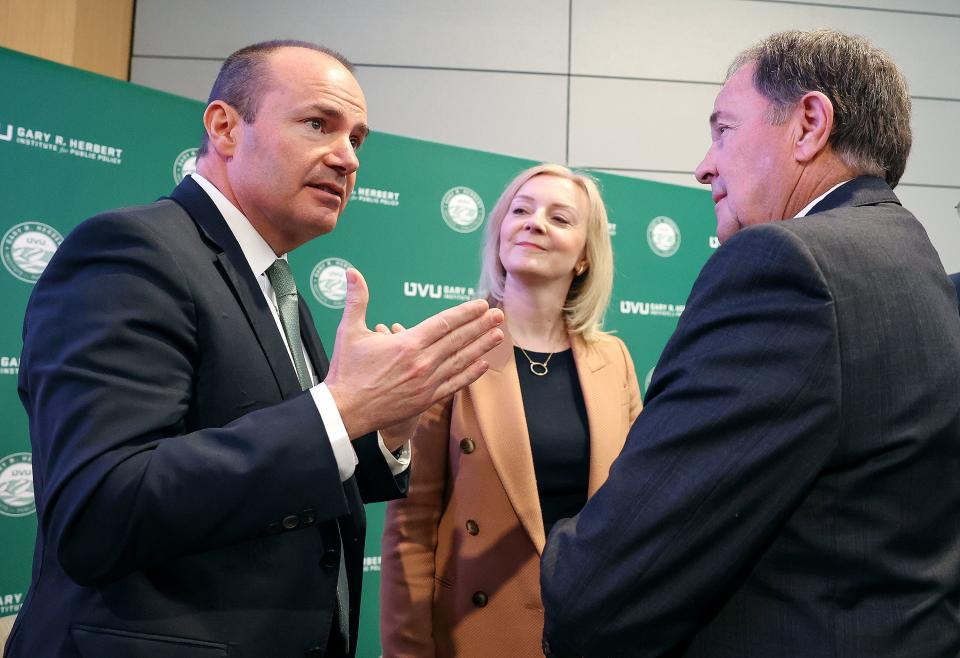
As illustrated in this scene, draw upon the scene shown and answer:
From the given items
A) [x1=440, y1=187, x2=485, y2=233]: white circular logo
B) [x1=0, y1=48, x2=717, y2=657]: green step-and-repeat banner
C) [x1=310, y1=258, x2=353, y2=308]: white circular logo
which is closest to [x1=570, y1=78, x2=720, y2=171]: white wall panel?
[x1=0, y1=48, x2=717, y2=657]: green step-and-repeat banner

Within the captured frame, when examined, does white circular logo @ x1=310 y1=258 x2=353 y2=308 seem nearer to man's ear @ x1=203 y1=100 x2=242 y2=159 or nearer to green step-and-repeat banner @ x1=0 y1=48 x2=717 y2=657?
green step-and-repeat banner @ x1=0 y1=48 x2=717 y2=657

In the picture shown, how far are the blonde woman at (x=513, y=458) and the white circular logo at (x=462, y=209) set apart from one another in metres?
1.13

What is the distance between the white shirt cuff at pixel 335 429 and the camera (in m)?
1.09

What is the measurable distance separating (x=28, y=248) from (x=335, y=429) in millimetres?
2135

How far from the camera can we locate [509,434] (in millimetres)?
2004

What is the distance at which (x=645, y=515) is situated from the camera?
947mm

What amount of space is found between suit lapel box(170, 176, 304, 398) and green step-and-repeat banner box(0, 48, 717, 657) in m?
1.67

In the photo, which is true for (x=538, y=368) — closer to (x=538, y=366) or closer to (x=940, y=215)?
(x=538, y=366)

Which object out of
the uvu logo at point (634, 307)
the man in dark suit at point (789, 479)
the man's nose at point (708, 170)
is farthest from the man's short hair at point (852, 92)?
the uvu logo at point (634, 307)

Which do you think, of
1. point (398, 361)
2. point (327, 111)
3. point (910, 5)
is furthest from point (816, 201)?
point (910, 5)

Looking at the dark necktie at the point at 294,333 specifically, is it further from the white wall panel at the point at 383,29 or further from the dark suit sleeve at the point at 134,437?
the white wall panel at the point at 383,29

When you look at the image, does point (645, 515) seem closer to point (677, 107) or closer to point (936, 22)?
point (677, 107)

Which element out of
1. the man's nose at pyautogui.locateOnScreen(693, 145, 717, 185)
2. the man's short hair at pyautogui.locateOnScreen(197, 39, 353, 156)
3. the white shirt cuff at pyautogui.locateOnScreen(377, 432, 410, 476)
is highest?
the man's short hair at pyautogui.locateOnScreen(197, 39, 353, 156)

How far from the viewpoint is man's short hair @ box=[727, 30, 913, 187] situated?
1.23 metres
